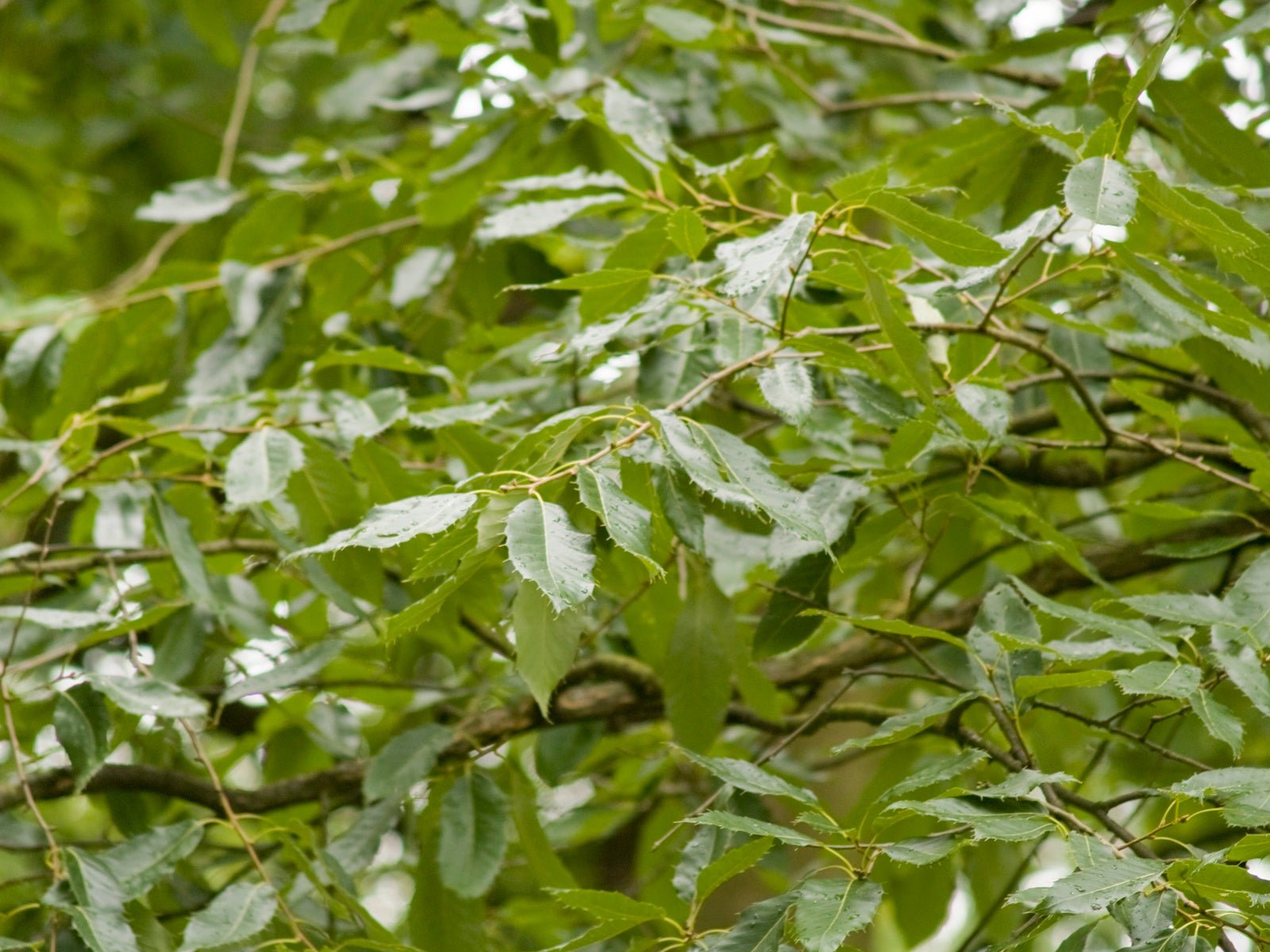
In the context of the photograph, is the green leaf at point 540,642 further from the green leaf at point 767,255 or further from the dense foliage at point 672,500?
the green leaf at point 767,255

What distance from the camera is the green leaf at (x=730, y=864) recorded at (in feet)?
3.37

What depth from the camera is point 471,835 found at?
4.86 ft

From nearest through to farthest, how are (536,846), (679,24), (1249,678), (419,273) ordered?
(1249,678) < (536,846) < (679,24) < (419,273)

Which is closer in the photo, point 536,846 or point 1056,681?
point 1056,681

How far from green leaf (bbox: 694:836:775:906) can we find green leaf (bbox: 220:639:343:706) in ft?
1.95

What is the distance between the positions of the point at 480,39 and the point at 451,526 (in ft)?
3.60

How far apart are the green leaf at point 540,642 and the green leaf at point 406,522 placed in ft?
0.27

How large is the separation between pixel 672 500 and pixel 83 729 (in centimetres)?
68

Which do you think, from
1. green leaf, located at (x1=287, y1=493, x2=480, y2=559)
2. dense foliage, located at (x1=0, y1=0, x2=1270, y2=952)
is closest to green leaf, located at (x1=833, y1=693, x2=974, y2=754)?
dense foliage, located at (x1=0, y1=0, x2=1270, y2=952)

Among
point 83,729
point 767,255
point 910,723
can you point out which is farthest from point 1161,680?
point 83,729

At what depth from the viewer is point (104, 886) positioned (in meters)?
1.23

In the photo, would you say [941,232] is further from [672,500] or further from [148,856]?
[148,856]

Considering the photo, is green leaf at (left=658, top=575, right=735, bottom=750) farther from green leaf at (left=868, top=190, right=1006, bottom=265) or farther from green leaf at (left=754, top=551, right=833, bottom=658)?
green leaf at (left=868, top=190, right=1006, bottom=265)

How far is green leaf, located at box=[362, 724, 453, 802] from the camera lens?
152 centimetres
